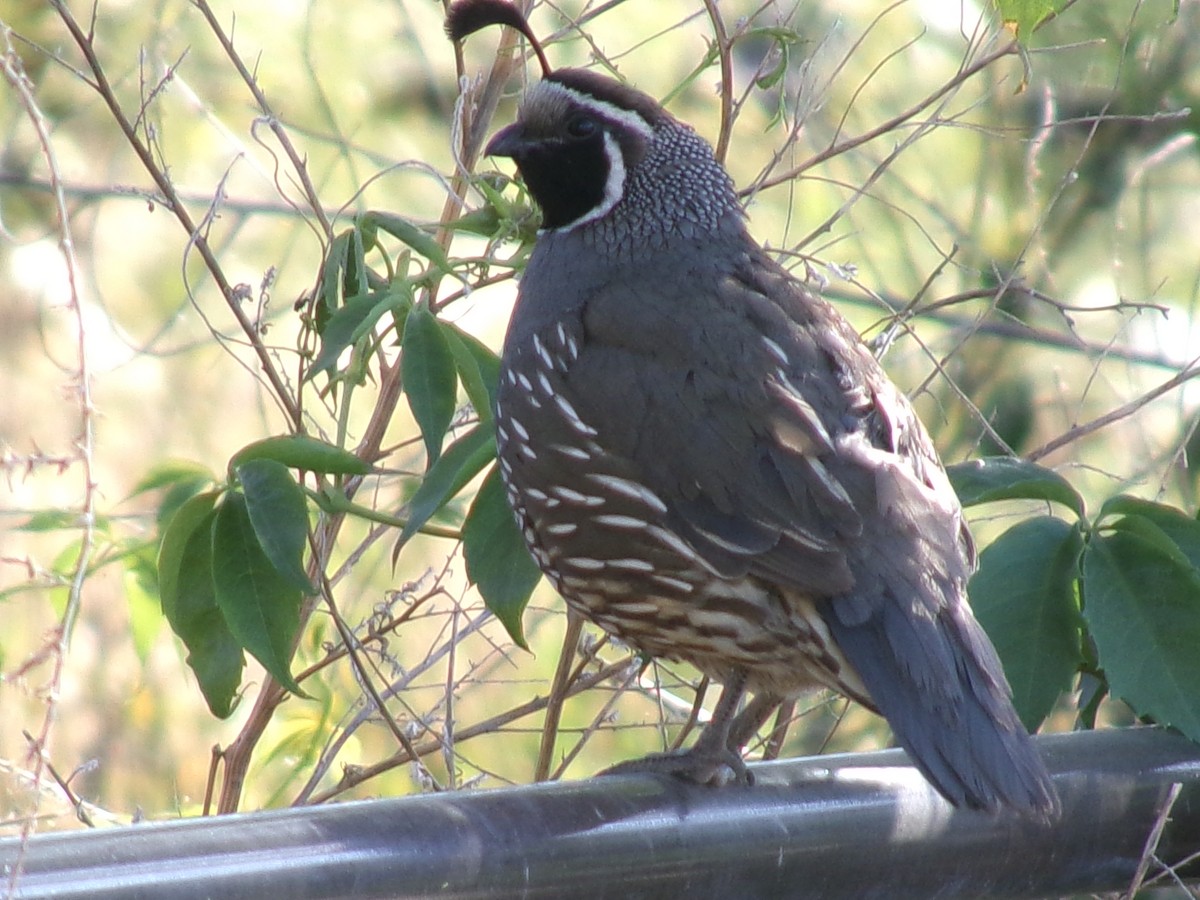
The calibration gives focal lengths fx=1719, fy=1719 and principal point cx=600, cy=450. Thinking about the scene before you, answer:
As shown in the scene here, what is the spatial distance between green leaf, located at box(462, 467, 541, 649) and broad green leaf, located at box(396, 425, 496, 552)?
4.3 inches

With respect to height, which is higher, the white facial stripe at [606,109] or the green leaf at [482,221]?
the white facial stripe at [606,109]

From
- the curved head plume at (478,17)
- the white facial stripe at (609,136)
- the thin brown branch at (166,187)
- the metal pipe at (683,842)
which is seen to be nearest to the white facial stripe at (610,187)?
the white facial stripe at (609,136)

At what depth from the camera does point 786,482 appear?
2.52 metres

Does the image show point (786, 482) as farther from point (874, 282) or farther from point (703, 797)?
point (874, 282)

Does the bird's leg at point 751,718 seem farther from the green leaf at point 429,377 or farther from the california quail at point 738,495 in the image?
the green leaf at point 429,377

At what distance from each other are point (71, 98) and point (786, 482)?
11.7 ft

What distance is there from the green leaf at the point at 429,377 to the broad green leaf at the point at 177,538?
12.5 inches

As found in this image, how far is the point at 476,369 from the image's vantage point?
8.39 feet

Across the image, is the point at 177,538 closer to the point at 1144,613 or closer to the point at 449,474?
the point at 449,474

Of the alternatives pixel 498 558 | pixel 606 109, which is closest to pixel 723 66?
pixel 606 109

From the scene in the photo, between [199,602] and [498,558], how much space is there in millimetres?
459

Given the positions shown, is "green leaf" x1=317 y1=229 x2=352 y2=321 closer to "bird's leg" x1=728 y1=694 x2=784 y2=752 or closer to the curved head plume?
the curved head plume

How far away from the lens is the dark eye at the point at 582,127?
315cm

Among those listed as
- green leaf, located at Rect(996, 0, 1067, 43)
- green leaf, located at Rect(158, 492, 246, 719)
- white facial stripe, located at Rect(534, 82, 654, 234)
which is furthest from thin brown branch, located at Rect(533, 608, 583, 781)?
green leaf, located at Rect(996, 0, 1067, 43)
